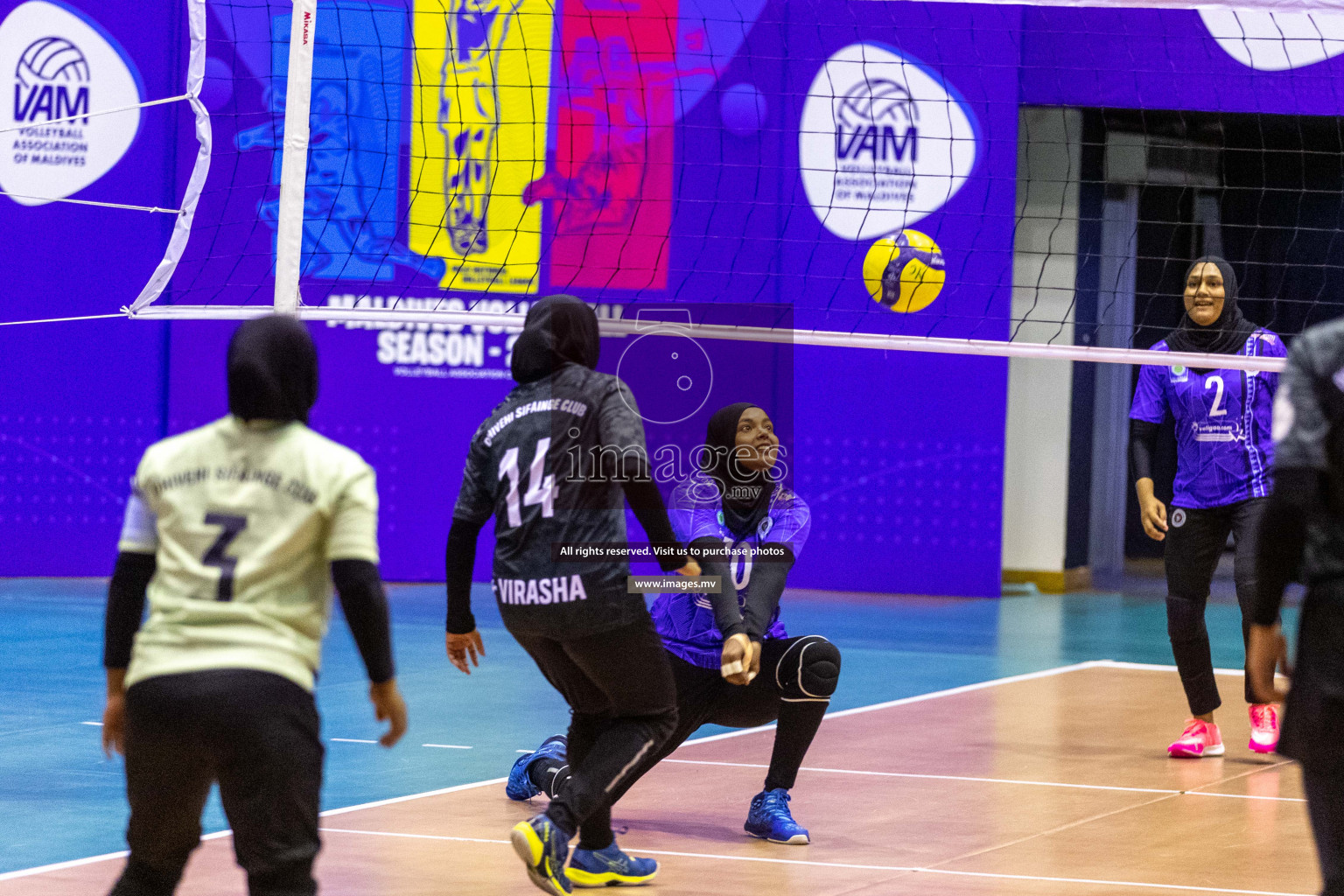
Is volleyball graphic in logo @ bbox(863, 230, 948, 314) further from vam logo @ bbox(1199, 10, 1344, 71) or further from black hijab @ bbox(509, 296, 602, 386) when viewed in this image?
black hijab @ bbox(509, 296, 602, 386)

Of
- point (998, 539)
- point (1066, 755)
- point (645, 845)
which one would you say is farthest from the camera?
point (998, 539)

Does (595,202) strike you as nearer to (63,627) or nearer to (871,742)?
(63,627)

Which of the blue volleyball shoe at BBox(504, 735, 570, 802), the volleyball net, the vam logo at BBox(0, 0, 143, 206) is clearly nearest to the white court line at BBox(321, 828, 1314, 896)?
the blue volleyball shoe at BBox(504, 735, 570, 802)

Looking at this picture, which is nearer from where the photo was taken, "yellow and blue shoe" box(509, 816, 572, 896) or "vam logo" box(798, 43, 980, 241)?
"yellow and blue shoe" box(509, 816, 572, 896)

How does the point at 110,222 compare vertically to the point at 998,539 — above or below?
above

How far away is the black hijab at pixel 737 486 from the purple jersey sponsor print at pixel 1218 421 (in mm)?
2086

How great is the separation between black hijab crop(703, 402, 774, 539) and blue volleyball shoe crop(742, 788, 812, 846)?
2.63 ft

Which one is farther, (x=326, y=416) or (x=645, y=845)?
(x=326, y=416)

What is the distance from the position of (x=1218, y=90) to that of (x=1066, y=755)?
6.76 meters

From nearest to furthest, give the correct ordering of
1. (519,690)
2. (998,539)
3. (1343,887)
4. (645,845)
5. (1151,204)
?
(1343,887)
(645,845)
(519,690)
(998,539)
(1151,204)

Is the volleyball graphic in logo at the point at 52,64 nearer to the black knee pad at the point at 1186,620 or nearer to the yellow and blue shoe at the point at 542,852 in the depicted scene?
the black knee pad at the point at 1186,620

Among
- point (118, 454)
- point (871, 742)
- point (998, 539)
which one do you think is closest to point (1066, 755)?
point (871, 742)

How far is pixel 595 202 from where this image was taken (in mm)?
11500

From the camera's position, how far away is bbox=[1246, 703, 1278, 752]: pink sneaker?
262 inches
